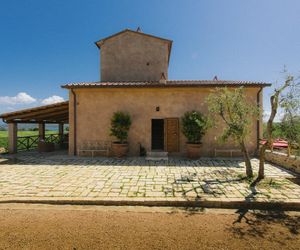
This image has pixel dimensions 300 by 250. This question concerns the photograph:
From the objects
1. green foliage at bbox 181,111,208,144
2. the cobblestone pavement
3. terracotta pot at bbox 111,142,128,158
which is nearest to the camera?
the cobblestone pavement

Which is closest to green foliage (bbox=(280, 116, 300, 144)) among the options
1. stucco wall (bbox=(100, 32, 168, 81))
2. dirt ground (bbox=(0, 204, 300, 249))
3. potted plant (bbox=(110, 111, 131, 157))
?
dirt ground (bbox=(0, 204, 300, 249))

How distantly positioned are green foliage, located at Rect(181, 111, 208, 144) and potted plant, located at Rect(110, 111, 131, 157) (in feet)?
10.4

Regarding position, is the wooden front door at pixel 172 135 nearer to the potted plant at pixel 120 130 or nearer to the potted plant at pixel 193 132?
the potted plant at pixel 193 132

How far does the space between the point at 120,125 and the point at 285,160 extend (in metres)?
8.18

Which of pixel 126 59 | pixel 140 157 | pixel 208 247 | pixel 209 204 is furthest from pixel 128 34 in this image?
pixel 208 247

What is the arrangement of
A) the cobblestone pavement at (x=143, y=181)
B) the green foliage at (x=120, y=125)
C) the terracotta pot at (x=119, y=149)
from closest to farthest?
the cobblestone pavement at (x=143, y=181), the green foliage at (x=120, y=125), the terracotta pot at (x=119, y=149)

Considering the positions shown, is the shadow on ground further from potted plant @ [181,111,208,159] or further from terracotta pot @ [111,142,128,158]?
terracotta pot @ [111,142,128,158]

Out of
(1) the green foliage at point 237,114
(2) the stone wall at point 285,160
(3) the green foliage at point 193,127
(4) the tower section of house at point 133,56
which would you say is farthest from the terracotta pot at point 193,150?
(4) the tower section of house at point 133,56

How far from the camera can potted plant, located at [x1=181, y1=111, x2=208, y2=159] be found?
9078mm

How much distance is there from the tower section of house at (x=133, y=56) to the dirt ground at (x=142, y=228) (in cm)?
1163

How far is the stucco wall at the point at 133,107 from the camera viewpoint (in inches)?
394

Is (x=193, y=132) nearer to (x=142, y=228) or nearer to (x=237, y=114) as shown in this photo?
(x=237, y=114)

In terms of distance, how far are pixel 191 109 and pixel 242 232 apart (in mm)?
7397

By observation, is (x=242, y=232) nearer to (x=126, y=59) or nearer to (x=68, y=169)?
(x=68, y=169)
